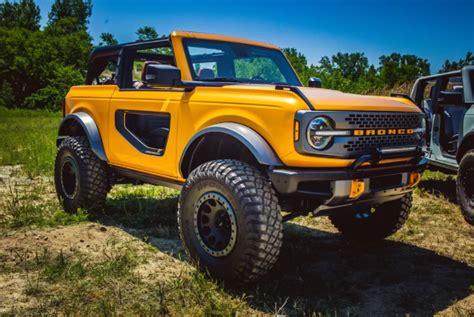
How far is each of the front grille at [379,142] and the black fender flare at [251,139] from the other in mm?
526

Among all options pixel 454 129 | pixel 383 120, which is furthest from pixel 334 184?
pixel 454 129

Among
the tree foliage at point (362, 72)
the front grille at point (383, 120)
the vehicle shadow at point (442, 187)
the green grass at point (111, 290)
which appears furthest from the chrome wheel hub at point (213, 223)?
the tree foliage at point (362, 72)

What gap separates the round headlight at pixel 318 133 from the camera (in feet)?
10.2

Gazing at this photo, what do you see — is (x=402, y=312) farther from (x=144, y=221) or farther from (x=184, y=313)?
(x=144, y=221)

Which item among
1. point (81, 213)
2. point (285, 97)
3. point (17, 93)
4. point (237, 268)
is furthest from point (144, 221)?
point (17, 93)

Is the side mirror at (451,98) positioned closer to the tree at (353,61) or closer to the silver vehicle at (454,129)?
the silver vehicle at (454,129)

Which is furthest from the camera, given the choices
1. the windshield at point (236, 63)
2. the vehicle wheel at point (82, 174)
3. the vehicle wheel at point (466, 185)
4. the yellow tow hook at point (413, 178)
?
the vehicle wheel at point (466, 185)

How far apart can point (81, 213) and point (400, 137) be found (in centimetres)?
351

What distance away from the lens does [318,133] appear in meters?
3.12

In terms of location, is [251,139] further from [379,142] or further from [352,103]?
[379,142]

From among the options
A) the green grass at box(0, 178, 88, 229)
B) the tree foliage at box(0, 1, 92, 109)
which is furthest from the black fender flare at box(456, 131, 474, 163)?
the tree foliage at box(0, 1, 92, 109)

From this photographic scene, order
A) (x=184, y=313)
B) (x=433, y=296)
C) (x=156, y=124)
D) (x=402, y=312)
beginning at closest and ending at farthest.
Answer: (x=184, y=313) → (x=402, y=312) → (x=433, y=296) → (x=156, y=124)

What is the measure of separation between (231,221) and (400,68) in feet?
220

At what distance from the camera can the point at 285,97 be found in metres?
3.23
